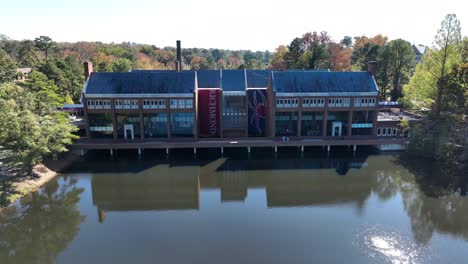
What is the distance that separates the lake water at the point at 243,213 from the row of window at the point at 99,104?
257 inches

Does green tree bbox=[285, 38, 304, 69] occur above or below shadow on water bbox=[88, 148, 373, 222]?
above

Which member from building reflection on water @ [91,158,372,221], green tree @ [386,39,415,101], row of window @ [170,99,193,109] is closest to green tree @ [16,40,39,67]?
row of window @ [170,99,193,109]

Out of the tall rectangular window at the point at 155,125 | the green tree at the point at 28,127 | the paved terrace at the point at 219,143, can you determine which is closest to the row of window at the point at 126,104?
the tall rectangular window at the point at 155,125

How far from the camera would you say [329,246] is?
21.0 metres

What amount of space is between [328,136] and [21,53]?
77904 mm

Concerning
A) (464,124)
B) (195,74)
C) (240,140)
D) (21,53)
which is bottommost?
(240,140)

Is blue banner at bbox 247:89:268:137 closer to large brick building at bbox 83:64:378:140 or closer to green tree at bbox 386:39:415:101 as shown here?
large brick building at bbox 83:64:378:140

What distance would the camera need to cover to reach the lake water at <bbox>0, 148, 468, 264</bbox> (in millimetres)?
20594

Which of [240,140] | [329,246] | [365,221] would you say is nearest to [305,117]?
[240,140]

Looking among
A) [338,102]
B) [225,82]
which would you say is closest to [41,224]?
[225,82]

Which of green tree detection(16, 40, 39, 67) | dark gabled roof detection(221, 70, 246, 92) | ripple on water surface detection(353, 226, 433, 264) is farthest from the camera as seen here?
green tree detection(16, 40, 39, 67)

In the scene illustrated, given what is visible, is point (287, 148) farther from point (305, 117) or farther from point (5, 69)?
point (5, 69)

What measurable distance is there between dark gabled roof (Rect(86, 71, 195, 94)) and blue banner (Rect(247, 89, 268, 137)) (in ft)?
27.6

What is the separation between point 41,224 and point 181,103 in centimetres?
2130
